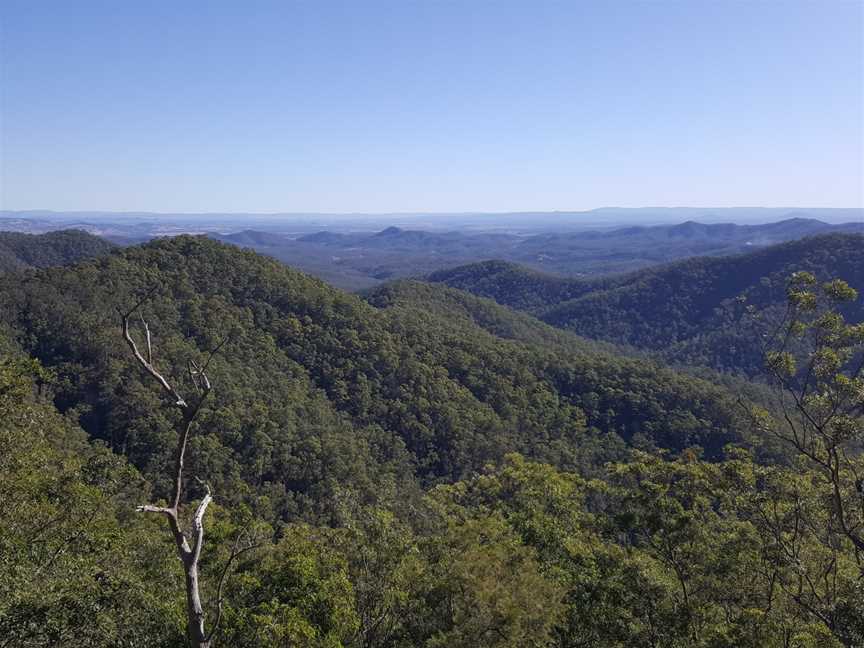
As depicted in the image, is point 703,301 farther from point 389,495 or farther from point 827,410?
point 827,410

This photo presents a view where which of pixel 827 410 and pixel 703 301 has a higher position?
pixel 827 410

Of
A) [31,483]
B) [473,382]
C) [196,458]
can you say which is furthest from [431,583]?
[473,382]

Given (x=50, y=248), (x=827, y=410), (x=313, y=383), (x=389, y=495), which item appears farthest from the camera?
(x=50, y=248)

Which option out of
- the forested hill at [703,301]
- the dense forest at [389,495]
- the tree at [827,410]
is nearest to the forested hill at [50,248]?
the dense forest at [389,495]

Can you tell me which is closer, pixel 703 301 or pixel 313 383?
pixel 313 383

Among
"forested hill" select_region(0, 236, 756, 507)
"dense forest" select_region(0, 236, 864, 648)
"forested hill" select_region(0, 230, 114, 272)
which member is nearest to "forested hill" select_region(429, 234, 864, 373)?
"forested hill" select_region(0, 236, 756, 507)

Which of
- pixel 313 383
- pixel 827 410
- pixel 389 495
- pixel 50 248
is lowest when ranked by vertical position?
pixel 389 495

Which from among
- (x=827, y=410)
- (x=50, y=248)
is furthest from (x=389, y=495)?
(x=50, y=248)

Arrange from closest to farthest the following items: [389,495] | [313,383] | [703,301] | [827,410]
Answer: [827,410] < [389,495] < [313,383] < [703,301]
